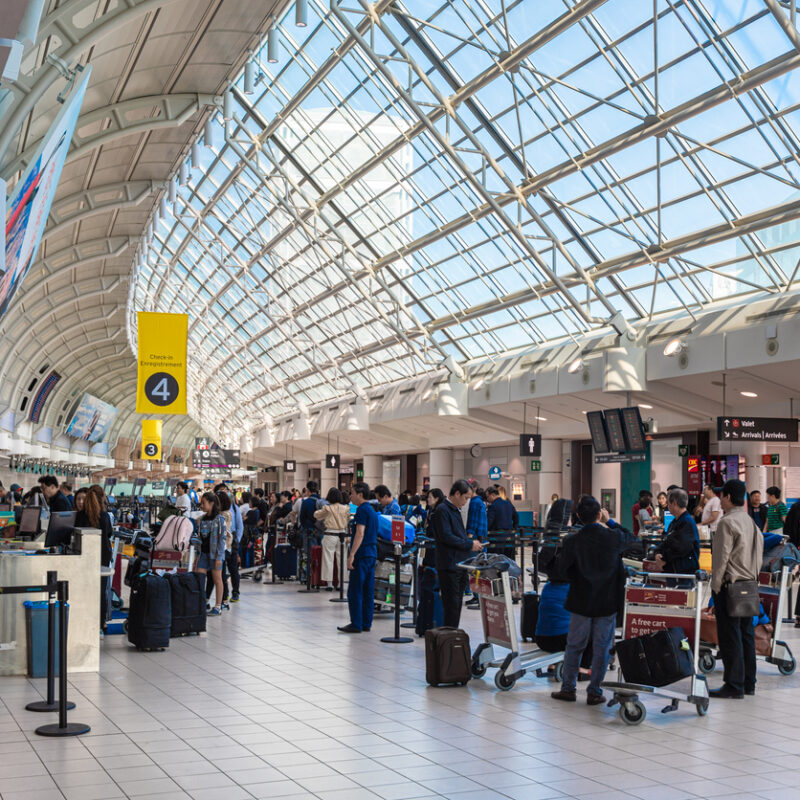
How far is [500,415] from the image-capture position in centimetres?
3072

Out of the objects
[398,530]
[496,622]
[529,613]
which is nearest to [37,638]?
[496,622]

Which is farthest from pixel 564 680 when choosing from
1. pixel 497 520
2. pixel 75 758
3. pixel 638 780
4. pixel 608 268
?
pixel 608 268

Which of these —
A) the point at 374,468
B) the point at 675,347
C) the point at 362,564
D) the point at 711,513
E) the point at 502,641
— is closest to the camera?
the point at 502,641

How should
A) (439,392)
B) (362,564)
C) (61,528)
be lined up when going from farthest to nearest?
(439,392)
(362,564)
(61,528)

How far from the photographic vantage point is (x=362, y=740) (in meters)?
7.08

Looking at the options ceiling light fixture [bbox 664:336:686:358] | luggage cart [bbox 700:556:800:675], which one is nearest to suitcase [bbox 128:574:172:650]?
luggage cart [bbox 700:556:800:675]

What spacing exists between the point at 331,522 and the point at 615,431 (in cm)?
867

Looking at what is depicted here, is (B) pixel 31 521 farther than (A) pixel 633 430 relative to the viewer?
No

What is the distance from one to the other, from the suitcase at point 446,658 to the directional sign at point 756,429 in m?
12.2

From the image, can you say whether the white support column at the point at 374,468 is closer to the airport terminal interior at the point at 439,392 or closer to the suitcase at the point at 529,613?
the airport terminal interior at the point at 439,392

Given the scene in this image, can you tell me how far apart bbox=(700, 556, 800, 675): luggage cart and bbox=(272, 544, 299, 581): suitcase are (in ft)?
36.5

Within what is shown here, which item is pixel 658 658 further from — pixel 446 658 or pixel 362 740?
pixel 362 740

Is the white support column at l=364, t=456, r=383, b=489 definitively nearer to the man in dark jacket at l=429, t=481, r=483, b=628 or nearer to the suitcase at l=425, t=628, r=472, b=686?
the man in dark jacket at l=429, t=481, r=483, b=628

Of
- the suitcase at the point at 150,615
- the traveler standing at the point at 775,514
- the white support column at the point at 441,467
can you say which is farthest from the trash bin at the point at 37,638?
the white support column at the point at 441,467
